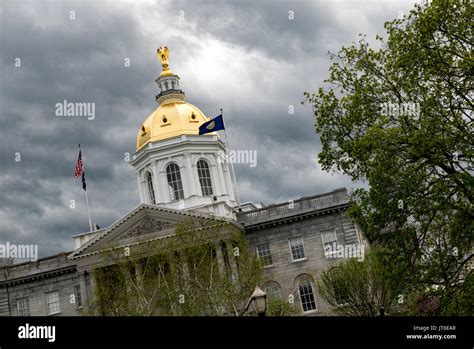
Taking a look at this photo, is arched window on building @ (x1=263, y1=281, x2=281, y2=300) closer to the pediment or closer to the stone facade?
the stone facade

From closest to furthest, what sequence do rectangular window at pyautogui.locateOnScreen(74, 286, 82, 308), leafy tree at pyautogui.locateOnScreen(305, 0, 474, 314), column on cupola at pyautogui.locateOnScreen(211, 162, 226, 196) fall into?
leafy tree at pyautogui.locateOnScreen(305, 0, 474, 314), rectangular window at pyautogui.locateOnScreen(74, 286, 82, 308), column on cupola at pyautogui.locateOnScreen(211, 162, 226, 196)

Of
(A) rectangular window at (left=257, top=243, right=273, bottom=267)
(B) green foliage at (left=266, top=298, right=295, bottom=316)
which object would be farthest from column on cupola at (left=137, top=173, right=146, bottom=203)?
(B) green foliage at (left=266, top=298, right=295, bottom=316)

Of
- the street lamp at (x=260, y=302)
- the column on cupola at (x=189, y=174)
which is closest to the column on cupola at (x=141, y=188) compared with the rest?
the column on cupola at (x=189, y=174)

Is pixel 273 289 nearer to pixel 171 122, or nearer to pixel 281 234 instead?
pixel 281 234

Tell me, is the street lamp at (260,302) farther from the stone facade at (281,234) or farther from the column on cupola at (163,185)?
the column on cupola at (163,185)

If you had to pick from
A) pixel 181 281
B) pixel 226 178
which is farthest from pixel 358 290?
pixel 226 178

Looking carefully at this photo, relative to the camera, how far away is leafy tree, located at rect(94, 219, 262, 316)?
144ft

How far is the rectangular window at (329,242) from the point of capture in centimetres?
5984

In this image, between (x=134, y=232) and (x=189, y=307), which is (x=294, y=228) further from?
(x=189, y=307)

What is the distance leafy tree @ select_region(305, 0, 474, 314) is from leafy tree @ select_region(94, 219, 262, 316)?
16.5 meters

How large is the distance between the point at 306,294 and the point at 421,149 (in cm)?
3509

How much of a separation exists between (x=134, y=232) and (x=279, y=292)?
13732 mm

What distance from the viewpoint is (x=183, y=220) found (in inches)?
2285
